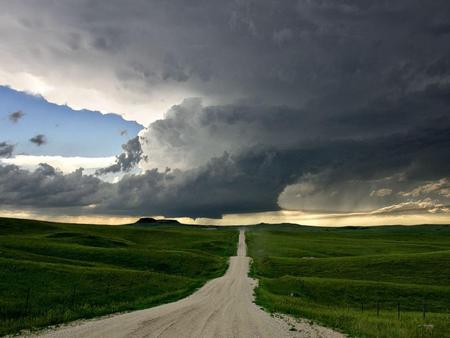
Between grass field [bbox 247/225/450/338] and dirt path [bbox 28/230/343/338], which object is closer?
dirt path [bbox 28/230/343/338]

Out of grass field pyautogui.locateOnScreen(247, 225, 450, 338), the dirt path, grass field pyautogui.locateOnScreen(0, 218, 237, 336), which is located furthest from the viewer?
→ grass field pyautogui.locateOnScreen(0, 218, 237, 336)

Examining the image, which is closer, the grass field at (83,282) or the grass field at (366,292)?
the grass field at (366,292)

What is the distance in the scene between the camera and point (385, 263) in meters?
77.9

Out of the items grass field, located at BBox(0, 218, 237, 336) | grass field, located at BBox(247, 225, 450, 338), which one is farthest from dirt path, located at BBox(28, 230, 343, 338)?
grass field, located at BBox(0, 218, 237, 336)

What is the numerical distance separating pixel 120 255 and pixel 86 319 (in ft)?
172

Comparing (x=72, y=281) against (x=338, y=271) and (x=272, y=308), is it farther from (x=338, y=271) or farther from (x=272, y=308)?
(x=338, y=271)

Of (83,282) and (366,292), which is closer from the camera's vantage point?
(83,282)

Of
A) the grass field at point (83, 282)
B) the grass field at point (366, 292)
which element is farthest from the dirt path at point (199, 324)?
the grass field at point (83, 282)

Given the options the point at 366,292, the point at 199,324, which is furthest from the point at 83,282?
the point at 366,292

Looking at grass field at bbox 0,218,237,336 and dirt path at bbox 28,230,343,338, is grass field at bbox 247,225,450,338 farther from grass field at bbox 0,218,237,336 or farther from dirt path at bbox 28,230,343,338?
grass field at bbox 0,218,237,336

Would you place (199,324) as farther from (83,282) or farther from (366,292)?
(366,292)

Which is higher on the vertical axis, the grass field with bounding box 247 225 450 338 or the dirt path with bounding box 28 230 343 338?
the dirt path with bounding box 28 230 343 338

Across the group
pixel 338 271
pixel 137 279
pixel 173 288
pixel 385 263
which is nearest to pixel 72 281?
pixel 137 279

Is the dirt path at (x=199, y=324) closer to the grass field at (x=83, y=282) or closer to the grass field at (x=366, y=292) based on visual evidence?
the grass field at (x=366, y=292)
